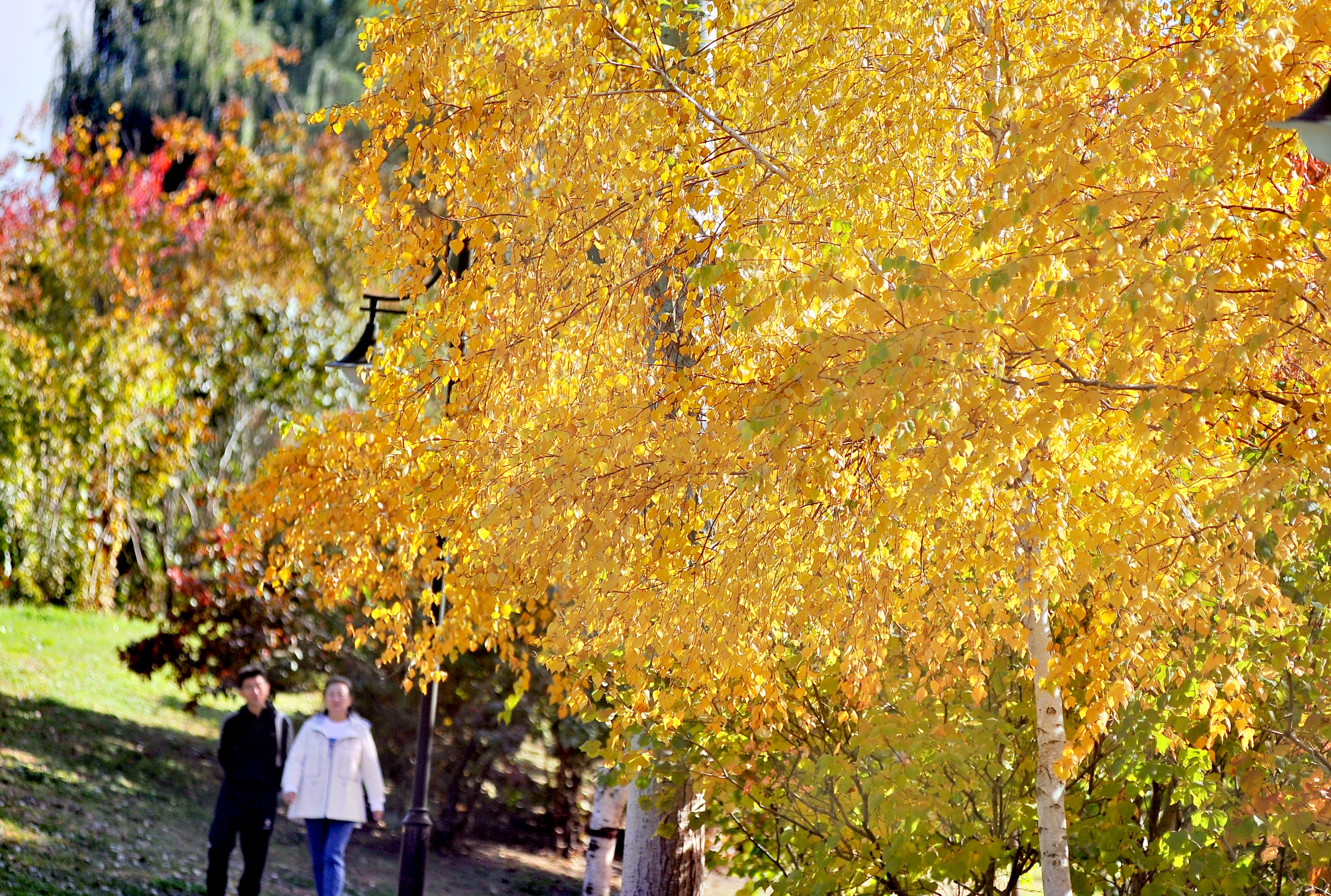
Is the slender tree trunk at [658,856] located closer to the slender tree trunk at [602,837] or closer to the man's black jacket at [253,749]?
the slender tree trunk at [602,837]

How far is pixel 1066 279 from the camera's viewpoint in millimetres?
4000

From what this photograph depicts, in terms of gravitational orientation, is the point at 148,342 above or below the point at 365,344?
above

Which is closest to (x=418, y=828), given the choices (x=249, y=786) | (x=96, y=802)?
(x=249, y=786)

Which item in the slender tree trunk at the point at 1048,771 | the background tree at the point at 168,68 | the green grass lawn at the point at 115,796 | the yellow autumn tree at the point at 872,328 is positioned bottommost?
the green grass lawn at the point at 115,796

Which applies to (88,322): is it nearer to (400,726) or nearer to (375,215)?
(400,726)

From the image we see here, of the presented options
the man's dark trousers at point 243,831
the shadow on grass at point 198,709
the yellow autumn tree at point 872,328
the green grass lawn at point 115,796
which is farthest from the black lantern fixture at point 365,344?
the shadow on grass at point 198,709

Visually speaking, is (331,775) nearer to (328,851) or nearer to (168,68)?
(328,851)

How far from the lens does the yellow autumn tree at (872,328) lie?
370 centimetres

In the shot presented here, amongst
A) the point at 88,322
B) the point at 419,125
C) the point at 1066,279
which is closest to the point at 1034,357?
the point at 1066,279

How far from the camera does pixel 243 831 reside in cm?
811

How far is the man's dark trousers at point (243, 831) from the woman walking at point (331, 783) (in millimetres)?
251

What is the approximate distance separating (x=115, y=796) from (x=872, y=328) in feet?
31.9

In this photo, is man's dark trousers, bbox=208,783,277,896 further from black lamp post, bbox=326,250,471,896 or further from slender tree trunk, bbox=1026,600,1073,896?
slender tree trunk, bbox=1026,600,1073,896

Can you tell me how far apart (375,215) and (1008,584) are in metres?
3.07
